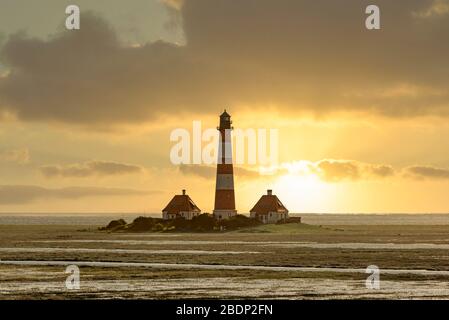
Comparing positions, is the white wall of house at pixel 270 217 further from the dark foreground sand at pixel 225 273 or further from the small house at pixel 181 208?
the dark foreground sand at pixel 225 273

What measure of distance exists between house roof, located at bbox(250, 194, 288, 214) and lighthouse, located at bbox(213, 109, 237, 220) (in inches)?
315

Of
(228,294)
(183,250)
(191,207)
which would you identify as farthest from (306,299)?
(191,207)

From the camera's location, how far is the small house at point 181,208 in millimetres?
119688

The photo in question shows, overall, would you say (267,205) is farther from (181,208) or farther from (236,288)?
(236,288)

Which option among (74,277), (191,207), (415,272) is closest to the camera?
(74,277)

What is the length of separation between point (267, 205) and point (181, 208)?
40.2 ft

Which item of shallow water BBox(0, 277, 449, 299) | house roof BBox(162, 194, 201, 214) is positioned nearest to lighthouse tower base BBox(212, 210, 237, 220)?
house roof BBox(162, 194, 201, 214)

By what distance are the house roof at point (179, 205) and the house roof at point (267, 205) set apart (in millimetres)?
9163

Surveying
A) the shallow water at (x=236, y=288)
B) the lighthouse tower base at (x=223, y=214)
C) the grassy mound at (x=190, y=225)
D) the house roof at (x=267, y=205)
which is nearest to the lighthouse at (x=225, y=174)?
the lighthouse tower base at (x=223, y=214)

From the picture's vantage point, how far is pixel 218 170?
105938 millimetres

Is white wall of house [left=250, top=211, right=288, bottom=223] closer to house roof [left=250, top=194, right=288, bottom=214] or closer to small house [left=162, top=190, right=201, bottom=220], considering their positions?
house roof [left=250, top=194, right=288, bottom=214]

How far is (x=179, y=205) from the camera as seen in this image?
4742 inches
